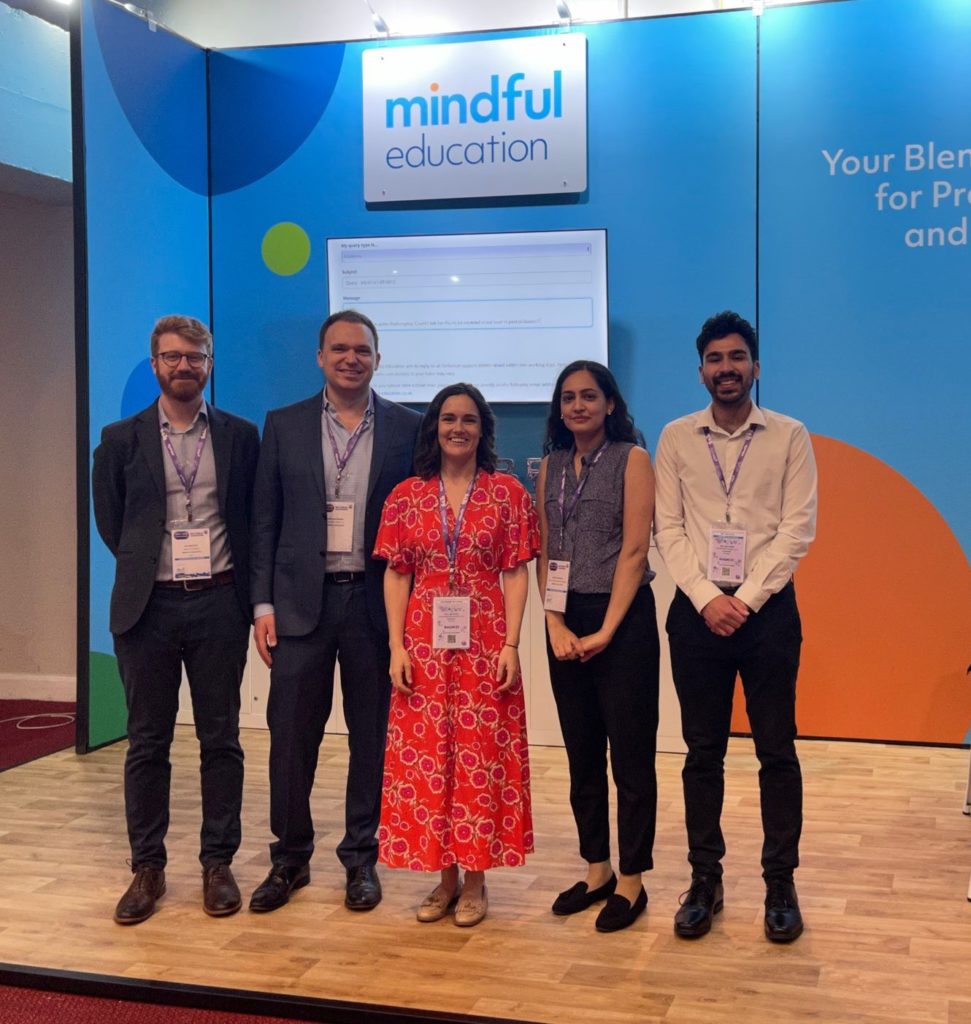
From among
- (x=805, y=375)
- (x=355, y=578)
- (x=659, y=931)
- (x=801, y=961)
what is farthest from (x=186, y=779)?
(x=805, y=375)

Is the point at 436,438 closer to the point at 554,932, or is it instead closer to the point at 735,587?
the point at 735,587

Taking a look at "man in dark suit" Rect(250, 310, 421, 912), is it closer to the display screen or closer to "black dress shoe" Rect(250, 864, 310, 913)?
"black dress shoe" Rect(250, 864, 310, 913)

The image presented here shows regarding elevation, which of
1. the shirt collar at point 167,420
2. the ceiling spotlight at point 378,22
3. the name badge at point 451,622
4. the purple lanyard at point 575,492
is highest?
the ceiling spotlight at point 378,22

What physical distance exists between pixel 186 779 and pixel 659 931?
7.60ft

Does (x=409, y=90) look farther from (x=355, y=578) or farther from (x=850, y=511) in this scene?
(x=355, y=578)

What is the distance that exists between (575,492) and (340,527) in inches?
26.0

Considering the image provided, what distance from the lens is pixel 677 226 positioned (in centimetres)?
562

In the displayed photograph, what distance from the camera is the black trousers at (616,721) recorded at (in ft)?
10.8

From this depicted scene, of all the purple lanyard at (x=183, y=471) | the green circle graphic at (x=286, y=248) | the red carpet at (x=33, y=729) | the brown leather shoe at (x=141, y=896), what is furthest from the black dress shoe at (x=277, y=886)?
the green circle graphic at (x=286, y=248)

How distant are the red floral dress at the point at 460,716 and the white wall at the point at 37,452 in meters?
3.55

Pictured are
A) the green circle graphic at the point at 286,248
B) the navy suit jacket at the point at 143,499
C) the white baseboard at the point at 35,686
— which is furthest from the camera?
the white baseboard at the point at 35,686

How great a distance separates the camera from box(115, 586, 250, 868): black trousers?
3.48 metres

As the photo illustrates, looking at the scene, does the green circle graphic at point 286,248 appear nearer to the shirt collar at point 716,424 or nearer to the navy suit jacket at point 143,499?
the navy suit jacket at point 143,499

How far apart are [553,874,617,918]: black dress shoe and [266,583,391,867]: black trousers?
0.56 m
